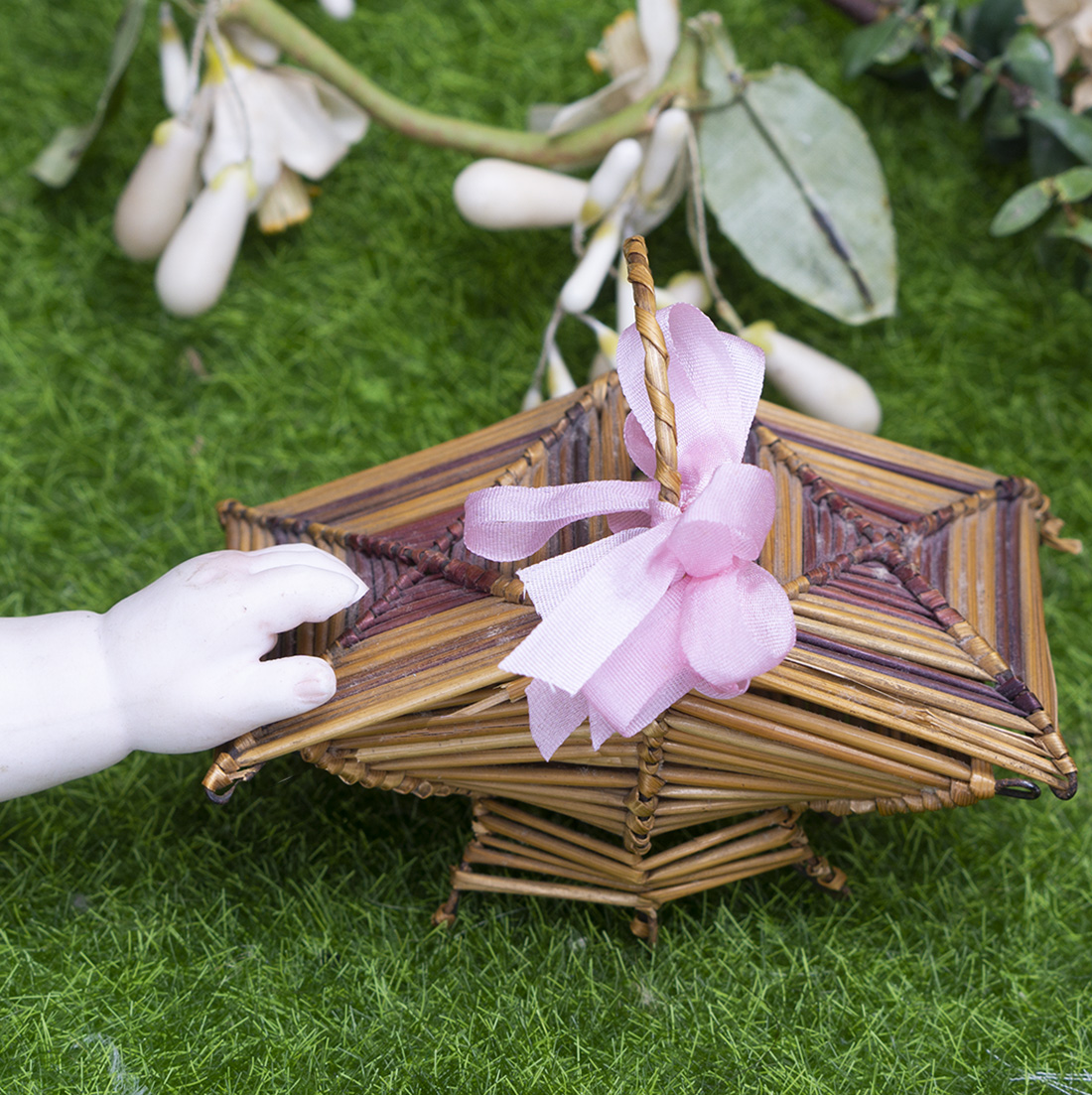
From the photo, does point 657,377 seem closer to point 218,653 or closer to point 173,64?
point 218,653

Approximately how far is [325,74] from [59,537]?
0.54 m

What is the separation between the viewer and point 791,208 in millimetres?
1142

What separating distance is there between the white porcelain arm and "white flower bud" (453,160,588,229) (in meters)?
0.47

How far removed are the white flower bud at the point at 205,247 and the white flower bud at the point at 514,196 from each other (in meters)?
0.22

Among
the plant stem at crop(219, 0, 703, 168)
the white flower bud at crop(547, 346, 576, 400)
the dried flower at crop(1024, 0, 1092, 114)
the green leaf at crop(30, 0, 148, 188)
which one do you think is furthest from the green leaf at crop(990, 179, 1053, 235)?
the green leaf at crop(30, 0, 148, 188)

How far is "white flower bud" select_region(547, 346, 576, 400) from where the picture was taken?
1100 mm

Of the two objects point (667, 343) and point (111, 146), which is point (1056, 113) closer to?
point (667, 343)

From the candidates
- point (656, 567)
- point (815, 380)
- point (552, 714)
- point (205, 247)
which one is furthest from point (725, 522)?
point (205, 247)

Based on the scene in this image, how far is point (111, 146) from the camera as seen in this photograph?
53.0 inches

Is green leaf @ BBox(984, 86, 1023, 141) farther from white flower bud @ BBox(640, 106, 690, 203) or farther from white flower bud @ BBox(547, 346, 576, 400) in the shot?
white flower bud @ BBox(547, 346, 576, 400)

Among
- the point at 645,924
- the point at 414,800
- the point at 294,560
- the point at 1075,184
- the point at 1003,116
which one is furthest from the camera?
the point at 1003,116

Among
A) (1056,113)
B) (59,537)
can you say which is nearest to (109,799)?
(59,537)

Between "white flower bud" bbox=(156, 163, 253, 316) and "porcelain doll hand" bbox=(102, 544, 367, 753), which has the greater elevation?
"white flower bud" bbox=(156, 163, 253, 316)

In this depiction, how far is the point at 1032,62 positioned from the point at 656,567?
0.79m
